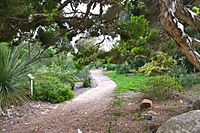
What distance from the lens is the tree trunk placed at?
2957mm

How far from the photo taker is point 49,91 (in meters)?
9.15

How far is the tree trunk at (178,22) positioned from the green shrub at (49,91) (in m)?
6.10

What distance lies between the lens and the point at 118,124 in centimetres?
540

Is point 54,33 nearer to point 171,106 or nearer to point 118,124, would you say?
point 118,124

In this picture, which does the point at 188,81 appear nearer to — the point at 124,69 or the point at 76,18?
the point at 76,18

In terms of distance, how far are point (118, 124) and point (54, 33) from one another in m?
2.30

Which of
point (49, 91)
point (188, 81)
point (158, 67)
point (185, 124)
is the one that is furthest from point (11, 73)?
point (158, 67)

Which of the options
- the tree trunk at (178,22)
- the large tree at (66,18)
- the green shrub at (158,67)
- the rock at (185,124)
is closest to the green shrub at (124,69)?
the green shrub at (158,67)

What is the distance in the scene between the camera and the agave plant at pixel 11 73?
7.05m

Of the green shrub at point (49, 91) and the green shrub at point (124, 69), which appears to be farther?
the green shrub at point (124, 69)

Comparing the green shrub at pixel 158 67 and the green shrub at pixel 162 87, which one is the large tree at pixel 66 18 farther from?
the green shrub at pixel 158 67

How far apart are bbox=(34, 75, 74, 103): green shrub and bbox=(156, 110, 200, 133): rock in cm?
568

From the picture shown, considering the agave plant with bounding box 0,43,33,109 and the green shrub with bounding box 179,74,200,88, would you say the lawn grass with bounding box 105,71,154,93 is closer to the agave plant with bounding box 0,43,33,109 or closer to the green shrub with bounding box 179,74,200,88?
the green shrub with bounding box 179,74,200,88

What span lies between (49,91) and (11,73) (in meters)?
2.04
